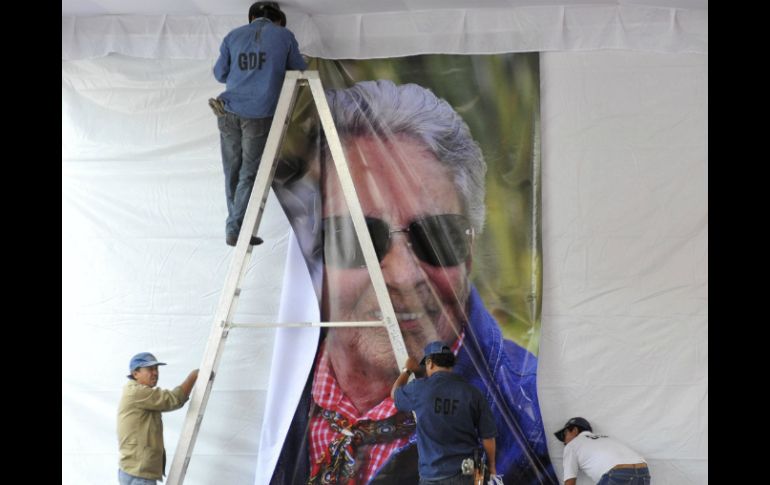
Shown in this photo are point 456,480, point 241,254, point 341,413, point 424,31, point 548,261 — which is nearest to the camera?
point 456,480

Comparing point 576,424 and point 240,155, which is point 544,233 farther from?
point 240,155

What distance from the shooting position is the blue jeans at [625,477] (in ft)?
12.5

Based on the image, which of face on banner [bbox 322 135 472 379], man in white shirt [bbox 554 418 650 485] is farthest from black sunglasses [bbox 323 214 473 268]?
man in white shirt [bbox 554 418 650 485]

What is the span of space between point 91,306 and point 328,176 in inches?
53.4

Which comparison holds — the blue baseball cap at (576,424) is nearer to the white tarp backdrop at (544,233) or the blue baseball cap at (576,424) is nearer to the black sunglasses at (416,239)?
the white tarp backdrop at (544,233)

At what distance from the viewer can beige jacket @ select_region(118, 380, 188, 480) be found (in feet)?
11.8

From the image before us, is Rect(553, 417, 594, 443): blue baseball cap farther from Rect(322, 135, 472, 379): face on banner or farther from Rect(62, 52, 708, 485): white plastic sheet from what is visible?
Rect(322, 135, 472, 379): face on banner

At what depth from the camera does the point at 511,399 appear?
13.0 ft

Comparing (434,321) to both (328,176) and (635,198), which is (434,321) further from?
(635,198)

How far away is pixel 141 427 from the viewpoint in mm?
3619

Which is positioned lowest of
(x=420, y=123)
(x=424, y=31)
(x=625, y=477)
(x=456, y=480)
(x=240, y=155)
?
(x=625, y=477)

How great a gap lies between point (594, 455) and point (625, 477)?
6.4 inches

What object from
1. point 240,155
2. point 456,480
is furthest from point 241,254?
point 456,480

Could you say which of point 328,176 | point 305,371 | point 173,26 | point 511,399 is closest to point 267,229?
point 328,176
